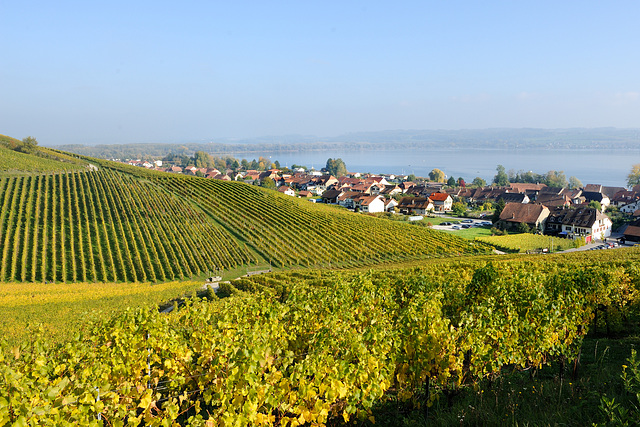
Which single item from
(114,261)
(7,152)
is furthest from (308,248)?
(7,152)

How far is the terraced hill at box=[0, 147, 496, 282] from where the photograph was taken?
3716cm

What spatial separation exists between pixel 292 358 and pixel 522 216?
240 ft

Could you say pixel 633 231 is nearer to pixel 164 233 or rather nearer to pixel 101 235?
pixel 164 233

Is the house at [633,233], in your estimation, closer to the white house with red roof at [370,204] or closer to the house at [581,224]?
the house at [581,224]

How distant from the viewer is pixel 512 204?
7325 centimetres

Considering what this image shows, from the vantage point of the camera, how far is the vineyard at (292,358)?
6.16 metres

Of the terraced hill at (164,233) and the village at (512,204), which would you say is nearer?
the terraced hill at (164,233)

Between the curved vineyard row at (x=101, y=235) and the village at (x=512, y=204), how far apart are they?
1811 inches

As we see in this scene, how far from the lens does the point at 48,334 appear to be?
14.8 metres

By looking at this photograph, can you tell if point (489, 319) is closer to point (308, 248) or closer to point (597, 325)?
point (597, 325)

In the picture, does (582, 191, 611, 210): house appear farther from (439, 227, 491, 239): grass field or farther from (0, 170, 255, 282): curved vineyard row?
(0, 170, 255, 282): curved vineyard row

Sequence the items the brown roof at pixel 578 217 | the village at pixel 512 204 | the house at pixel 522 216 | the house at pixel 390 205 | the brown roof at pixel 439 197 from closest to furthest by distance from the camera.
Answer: the brown roof at pixel 578 217
the village at pixel 512 204
the house at pixel 522 216
the house at pixel 390 205
the brown roof at pixel 439 197

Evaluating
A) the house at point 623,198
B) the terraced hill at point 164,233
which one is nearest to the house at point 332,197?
the terraced hill at point 164,233

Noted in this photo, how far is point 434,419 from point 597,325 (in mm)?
9835
